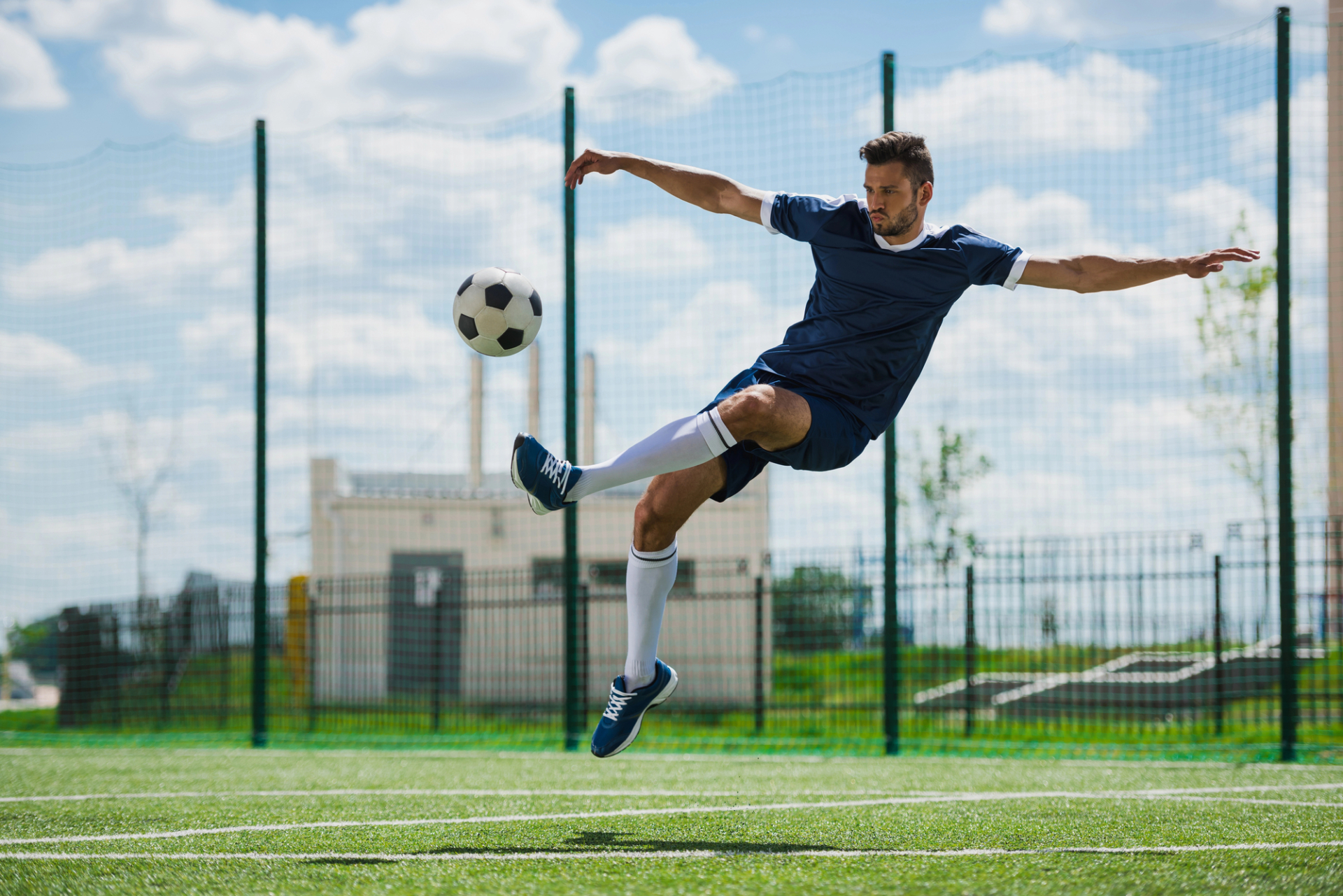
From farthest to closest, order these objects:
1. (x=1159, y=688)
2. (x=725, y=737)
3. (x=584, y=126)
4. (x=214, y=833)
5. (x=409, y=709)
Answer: (x=1159, y=688), (x=409, y=709), (x=725, y=737), (x=584, y=126), (x=214, y=833)

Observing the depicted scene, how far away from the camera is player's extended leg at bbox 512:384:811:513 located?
3.33m

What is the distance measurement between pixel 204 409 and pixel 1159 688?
10821mm

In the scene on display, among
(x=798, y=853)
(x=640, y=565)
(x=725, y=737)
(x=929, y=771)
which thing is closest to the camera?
(x=798, y=853)

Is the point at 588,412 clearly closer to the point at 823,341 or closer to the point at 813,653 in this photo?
the point at 813,653

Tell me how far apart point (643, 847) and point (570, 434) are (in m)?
4.86

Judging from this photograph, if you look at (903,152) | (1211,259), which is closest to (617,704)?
(903,152)

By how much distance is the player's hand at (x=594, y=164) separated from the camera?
3830 mm

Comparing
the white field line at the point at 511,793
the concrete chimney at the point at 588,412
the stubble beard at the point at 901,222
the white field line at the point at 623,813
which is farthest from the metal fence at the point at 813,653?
the stubble beard at the point at 901,222

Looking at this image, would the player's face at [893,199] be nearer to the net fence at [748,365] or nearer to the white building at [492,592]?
the net fence at [748,365]

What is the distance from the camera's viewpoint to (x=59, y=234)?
9398mm

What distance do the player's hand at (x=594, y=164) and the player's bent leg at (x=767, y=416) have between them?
96 cm

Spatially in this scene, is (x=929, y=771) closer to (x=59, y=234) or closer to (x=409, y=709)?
(x=409, y=709)

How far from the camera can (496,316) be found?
4.00 metres

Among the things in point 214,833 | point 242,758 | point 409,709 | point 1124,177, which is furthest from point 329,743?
point 1124,177
